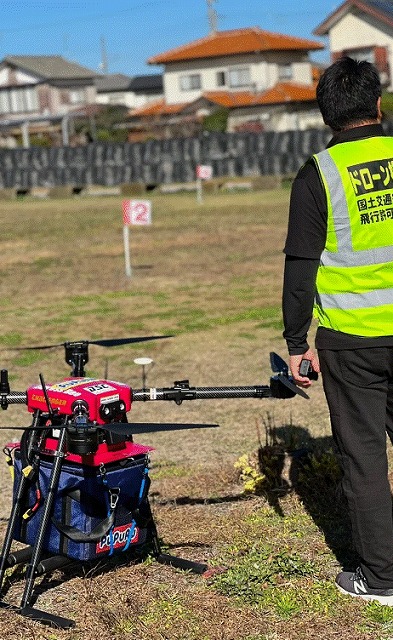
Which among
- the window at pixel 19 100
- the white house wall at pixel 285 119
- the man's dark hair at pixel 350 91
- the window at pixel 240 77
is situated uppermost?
the window at pixel 19 100

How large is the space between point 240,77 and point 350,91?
64.4 m

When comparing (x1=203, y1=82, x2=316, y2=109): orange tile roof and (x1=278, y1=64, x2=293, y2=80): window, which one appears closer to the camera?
(x1=203, y1=82, x2=316, y2=109): orange tile roof

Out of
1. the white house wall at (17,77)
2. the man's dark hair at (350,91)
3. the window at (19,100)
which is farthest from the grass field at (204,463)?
the window at (19,100)

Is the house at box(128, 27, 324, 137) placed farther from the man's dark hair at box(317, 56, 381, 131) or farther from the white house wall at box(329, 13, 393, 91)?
the man's dark hair at box(317, 56, 381, 131)

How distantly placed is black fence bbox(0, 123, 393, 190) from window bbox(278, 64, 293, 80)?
2833cm

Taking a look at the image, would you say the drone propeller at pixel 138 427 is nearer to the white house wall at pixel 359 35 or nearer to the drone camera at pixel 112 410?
the drone camera at pixel 112 410

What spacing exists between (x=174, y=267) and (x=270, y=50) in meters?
50.7

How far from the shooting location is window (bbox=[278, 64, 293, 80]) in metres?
66.5

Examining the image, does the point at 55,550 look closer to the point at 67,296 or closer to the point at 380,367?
the point at 380,367

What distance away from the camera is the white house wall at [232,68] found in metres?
65.5

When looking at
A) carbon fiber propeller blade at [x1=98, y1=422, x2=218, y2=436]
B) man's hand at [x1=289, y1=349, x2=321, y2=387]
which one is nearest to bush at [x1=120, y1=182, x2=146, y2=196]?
man's hand at [x1=289, y1=349, x2=321, y2=387]

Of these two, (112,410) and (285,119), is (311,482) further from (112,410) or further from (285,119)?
(285,119)

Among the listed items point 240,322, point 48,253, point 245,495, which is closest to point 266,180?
point 48,253

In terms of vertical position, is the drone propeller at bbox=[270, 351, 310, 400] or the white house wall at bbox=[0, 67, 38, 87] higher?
the white house wall at bbox=[0, 67, 38, 87]
